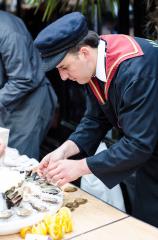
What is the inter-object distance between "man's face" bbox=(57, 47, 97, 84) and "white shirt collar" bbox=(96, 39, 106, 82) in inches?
0.8

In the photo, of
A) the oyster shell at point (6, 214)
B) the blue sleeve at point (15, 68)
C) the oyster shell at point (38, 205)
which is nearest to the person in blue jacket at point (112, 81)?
the oyster shell at point (38, 205)

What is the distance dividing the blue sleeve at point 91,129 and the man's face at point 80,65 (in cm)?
36

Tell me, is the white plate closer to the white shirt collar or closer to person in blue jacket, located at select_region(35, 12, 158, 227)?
person in blue jacket, located at select_region(35, 12, 158, 227)

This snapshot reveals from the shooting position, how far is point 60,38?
1846mm

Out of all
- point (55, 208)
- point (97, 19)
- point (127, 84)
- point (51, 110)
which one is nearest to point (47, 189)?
point (55, 208)

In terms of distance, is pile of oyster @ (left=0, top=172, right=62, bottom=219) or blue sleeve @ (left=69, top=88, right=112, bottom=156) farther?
blue sleeve @ (left=69, top=88, right=112, bottom=156)

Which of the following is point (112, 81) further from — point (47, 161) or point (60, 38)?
point (47, 161)

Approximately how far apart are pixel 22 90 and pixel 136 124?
1403 millimetres

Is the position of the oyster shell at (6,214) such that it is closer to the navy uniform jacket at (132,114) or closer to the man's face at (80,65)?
the navy uniform jacket at (132,114)

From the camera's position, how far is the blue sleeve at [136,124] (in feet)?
6.05

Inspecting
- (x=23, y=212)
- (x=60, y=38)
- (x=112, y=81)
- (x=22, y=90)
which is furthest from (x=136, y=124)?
(x=22, y=90)

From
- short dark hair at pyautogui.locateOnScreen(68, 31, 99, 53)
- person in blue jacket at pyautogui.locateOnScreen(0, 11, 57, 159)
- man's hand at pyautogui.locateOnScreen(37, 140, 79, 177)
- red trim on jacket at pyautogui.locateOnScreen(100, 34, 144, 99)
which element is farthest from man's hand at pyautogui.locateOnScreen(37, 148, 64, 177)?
person in blue jacket at pyautogui.locateOnScreen(0, 11, 57, 159)

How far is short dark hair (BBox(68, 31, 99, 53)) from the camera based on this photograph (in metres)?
1.89

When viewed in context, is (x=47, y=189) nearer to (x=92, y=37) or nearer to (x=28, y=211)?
(x=28, y=211)
